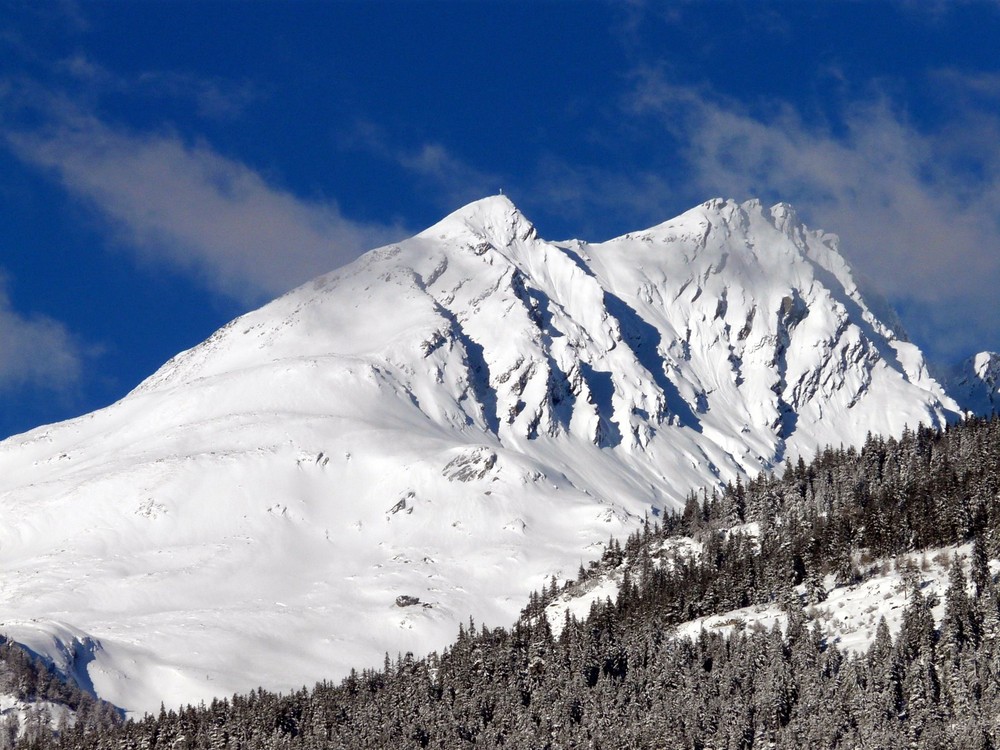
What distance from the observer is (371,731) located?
194250mm

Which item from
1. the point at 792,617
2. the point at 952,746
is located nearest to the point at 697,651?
the point at 792,617

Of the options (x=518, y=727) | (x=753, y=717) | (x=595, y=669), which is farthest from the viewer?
Answer: (x=595, y=669)

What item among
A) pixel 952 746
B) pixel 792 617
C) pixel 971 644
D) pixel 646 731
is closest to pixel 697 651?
pixel 792 617

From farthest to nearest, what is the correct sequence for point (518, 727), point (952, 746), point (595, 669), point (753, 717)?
point (595, 669) < point (518, 727) < point (753, 717) < point (952, 746)

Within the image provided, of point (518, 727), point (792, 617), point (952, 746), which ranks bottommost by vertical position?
point (952, 746)

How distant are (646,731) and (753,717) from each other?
1212 centimetres

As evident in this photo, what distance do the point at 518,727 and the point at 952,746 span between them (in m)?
55.8

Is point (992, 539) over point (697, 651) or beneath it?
over

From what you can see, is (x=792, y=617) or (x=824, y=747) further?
(x=792, y=617)

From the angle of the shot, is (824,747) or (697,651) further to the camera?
(697,651)

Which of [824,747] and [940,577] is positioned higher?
[940,577]

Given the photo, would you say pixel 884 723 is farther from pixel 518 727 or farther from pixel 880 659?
pixel 518 727

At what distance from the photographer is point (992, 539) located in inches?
7603

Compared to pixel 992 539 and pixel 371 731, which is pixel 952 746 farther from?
pixel 371 731
